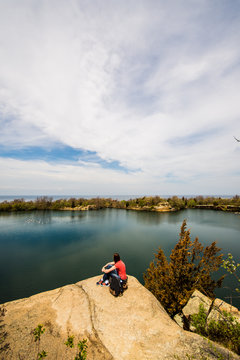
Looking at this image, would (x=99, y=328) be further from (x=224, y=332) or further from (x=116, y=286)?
(x=224, y=332)

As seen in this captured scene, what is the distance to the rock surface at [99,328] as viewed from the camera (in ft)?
14.5

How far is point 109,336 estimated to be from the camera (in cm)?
510

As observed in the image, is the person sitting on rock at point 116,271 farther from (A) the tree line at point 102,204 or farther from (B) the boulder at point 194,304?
(A) the tree line at point 102,204

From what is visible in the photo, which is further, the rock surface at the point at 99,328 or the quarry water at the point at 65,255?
the quarry water at the point at 65,255

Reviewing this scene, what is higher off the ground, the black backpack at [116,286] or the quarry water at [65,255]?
the black backpack at [116,286]

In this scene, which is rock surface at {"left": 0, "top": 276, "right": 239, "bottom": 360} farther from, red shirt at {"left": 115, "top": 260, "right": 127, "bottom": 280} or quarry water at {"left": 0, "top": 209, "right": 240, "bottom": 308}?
quarry water at {"left": 0, "top": 209, "right": 240, "bottom": 308}

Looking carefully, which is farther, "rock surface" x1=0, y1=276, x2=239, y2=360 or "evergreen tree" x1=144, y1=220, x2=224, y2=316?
"evergreen tree" x1=144, y1=220, x2=224, y2=316

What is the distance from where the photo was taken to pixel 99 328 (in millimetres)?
5414

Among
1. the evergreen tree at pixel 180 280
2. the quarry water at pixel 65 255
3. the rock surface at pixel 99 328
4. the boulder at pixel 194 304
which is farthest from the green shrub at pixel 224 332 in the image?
the quarry water at pixel 65 255

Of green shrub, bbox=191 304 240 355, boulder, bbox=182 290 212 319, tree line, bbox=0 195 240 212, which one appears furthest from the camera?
tree line, bbox=0 195 240 212

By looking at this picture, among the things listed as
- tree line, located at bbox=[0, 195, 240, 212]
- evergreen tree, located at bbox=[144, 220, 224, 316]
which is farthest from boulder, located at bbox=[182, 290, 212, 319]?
tree line, located at bbox=[0, 195, 240, 212]

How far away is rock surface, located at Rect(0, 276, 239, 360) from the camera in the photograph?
441 centimetres

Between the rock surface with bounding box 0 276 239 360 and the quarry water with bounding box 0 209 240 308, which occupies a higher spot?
the rock surface with bounding box 0 276 239 360

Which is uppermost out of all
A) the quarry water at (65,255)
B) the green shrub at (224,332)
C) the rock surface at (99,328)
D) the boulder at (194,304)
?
the rock surface at (99,328)
